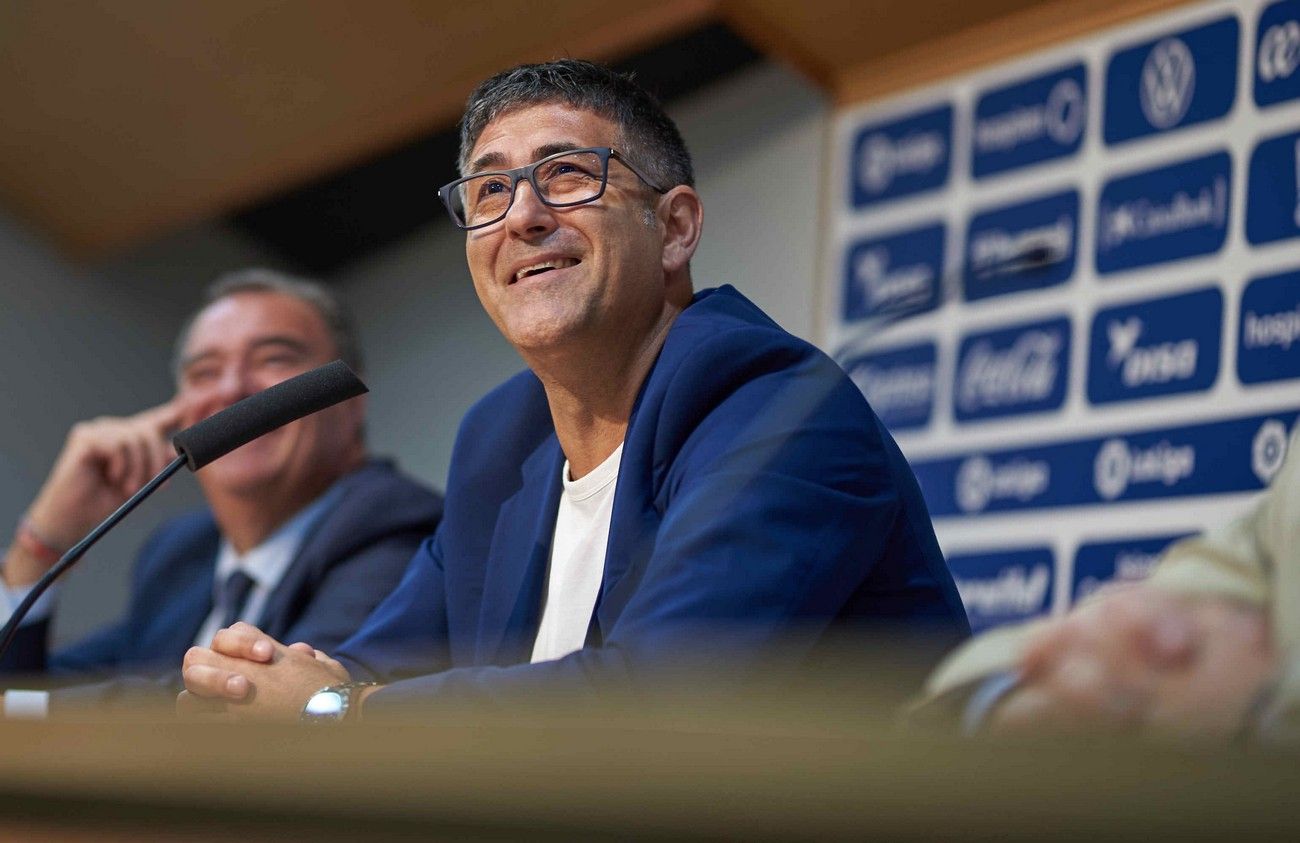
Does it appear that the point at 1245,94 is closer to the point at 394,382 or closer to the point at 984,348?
the point at 984,348

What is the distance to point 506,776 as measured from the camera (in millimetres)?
530

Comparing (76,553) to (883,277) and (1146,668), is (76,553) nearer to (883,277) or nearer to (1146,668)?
(1146,668)

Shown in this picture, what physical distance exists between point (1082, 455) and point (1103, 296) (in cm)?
27

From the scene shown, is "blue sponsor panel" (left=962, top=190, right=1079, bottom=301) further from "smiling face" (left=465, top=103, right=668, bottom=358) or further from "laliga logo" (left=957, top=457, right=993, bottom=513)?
"smiling face" (left=465, top=103, right=668, bottom=358)

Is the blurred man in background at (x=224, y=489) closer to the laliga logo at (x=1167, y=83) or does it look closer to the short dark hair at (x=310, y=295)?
the short dark hair at (x=310, y=295)

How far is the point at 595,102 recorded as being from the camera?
1.44 meters

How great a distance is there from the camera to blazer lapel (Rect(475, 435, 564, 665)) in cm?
135

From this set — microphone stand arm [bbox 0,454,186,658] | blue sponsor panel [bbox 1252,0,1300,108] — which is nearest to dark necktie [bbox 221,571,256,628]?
microphone stand arm [bbox 0,454,186,658]

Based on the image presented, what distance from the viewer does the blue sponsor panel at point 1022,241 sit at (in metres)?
2.70

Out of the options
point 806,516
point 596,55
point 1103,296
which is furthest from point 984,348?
point 806,516

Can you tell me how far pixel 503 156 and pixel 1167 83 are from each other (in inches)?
61.8

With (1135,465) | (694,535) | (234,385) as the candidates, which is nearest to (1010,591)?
(1135,465)

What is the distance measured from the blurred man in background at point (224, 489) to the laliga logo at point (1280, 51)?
1.42 metres

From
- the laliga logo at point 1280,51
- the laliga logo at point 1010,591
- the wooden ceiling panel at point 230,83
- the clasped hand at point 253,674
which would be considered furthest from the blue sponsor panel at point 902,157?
the clasped hand at point 253,674
